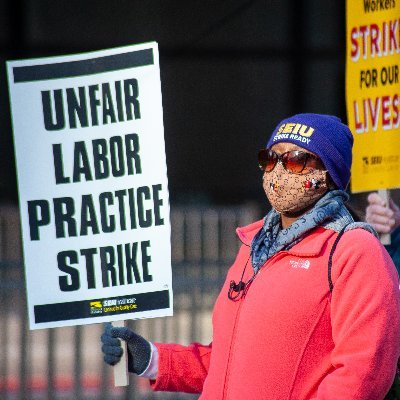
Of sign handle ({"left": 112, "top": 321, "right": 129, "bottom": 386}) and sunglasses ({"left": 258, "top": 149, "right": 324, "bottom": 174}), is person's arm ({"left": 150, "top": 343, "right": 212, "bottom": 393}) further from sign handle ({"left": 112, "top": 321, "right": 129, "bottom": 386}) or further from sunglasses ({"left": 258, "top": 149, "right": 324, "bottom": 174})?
sunglasses ({"left": 258, "top": 149, "right": 324, "bottom": 174})

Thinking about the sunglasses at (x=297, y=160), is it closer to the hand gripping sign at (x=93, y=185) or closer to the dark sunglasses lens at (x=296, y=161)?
the dark sunglasses lens at (x=296, y=161)

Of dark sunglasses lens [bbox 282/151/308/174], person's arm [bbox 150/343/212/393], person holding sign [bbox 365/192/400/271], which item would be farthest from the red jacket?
person holding sign [bbox 365/192/400/271]

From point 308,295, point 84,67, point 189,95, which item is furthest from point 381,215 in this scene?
point 189,95

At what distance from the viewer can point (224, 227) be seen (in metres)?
7.66

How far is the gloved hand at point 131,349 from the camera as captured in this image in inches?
151

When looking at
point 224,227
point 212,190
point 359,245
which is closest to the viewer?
point 359,245

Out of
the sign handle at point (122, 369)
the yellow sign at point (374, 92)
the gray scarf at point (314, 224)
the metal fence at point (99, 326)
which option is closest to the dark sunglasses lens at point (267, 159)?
the gray scarf at point (314, 224)

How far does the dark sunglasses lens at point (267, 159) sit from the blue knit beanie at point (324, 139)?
0.13ft

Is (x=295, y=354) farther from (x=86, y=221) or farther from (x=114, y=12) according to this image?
(x=114, y=12)

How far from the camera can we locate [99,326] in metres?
7.87

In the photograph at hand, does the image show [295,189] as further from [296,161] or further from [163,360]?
[163,360]

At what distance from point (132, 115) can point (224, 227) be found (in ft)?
12.1

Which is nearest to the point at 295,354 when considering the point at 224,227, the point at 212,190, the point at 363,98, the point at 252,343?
the point at 252,343

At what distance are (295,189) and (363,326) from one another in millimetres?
450
